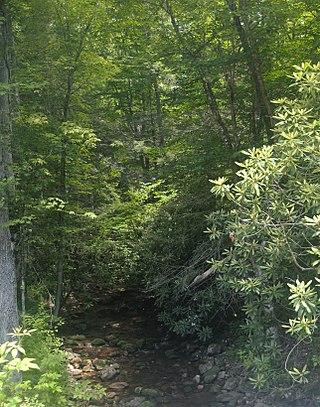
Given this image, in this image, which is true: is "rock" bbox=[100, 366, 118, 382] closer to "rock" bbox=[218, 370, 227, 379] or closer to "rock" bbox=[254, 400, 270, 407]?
"rock" bbox=[218, 370, 227, 379]

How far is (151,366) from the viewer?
7750 millimetres

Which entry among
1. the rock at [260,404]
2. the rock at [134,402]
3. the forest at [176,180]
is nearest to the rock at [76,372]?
the forest at [176,180]

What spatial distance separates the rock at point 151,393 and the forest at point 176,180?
0.58ft

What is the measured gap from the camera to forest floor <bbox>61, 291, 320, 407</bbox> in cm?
619

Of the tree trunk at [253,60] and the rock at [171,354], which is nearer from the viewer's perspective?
the tree trunk at [253,60]

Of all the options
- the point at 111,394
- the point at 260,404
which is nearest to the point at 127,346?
the point at 111,394

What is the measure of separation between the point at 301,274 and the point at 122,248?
21.4ft

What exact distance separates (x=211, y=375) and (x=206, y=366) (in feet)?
1.19

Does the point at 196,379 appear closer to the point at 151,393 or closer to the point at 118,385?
the point at 151,393

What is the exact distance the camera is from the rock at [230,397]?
→ 6.08 m

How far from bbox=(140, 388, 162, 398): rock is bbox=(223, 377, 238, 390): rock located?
110cm

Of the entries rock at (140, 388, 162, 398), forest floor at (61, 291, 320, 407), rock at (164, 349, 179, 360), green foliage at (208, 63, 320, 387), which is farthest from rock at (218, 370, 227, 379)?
green foliage at (208, 63, 320, 387)

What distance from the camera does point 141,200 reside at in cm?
990

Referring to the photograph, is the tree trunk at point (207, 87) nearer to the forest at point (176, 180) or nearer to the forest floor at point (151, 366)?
the forest at point (176, 180)
